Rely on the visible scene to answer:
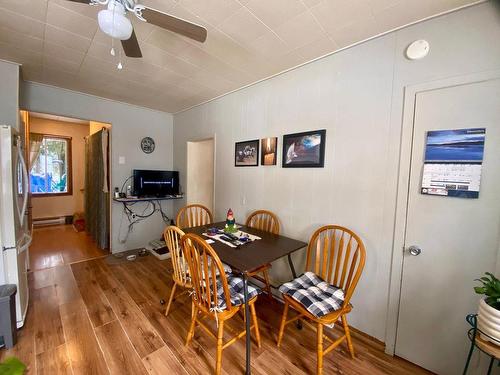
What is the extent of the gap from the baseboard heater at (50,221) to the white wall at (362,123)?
215 inches

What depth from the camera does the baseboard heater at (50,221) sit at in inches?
191

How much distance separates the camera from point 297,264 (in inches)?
87.0

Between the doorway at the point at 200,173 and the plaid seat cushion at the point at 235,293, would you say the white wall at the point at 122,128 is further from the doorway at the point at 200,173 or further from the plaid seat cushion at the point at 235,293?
the plaid seat cushion at the point at 235,293

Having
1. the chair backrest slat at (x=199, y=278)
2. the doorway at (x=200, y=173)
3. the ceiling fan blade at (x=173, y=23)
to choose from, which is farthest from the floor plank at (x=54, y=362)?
the doorway at (x=200, y=173)

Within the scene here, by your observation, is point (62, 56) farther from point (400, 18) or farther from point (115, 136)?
point (400, 18)

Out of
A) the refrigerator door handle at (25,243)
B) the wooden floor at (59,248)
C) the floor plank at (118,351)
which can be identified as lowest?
the wooden floor at (59,248)

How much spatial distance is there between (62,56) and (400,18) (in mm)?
2952

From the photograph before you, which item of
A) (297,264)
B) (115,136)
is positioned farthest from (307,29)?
(115,136)

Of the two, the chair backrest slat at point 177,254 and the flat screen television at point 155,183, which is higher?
the flat screen television at point 155,183

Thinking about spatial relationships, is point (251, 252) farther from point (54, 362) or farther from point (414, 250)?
point (54, 362)

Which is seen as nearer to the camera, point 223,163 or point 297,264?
point 297,264

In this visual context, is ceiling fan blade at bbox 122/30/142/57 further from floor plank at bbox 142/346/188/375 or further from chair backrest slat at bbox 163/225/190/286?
floor plank at bbox 142/346/188/375

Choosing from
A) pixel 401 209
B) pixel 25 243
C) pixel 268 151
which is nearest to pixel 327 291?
pixel 401 209

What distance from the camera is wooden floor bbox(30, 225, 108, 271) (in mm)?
3121
